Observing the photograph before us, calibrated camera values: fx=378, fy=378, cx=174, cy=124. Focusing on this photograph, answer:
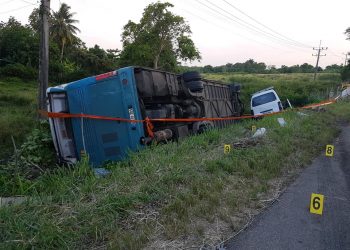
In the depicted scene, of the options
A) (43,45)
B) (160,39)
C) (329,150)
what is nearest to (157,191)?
(329,150)

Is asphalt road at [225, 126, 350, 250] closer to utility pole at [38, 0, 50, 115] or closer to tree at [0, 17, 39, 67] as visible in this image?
utility pole at [38, 0, 50, 115]

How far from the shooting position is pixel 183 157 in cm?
643

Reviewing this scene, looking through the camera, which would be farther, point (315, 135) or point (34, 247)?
point (315, 135)

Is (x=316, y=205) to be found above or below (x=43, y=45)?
below

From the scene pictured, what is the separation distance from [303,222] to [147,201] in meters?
1.89

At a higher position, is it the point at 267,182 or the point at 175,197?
the point at 175,197

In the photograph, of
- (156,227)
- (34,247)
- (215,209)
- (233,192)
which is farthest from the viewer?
(233,192)

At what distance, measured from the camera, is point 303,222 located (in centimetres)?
454

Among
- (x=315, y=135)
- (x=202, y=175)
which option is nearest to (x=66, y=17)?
(x=315, y=135)

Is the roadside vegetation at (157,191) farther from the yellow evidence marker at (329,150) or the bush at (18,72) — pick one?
the bush at (18,72)

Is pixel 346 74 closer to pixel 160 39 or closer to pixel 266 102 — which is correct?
pixel 160 39

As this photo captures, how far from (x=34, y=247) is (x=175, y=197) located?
1.81 meters

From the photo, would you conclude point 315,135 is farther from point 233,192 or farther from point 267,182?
point 233,192

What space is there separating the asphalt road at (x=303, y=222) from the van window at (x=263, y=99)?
1387 centimetres
